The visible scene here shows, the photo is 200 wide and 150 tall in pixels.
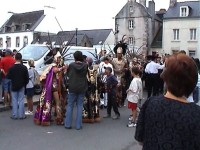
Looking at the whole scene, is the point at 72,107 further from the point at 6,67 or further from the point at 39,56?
the point at 39,56

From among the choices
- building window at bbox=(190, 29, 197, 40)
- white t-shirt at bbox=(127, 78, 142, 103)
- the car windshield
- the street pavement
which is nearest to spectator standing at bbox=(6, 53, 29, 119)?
the street pavement

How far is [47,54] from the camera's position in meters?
16.1

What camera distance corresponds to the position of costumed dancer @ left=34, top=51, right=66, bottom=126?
9211 mm

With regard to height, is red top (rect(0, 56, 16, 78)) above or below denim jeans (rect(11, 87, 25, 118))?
above

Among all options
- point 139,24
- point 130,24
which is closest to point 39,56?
point 139,24

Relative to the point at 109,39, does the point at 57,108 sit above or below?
below

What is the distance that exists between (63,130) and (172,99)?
6.00 m

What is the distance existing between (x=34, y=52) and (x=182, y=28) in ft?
131

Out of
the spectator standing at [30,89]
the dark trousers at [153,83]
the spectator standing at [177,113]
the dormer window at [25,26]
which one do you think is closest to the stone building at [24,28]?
the dormer window at [25,26]

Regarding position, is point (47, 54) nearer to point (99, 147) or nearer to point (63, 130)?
point (63, 130)

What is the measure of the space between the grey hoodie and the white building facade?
43.8 metres

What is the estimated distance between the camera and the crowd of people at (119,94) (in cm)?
293

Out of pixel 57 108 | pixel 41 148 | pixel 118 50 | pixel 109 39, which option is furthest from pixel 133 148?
pixel 109 39

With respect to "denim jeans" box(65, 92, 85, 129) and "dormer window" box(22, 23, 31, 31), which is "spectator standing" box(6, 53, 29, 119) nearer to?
"denim jeans" box(65, 92, 85, 129)
